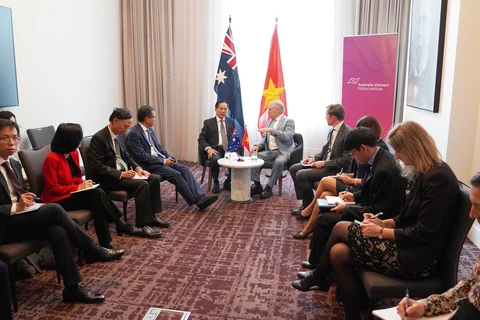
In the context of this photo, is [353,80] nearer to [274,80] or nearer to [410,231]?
[274,80]

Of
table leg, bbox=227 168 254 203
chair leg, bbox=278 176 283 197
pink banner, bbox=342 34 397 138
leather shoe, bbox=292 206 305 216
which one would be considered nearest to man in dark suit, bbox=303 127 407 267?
leather shoe, bbox=292 206 305 216

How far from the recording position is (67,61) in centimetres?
521

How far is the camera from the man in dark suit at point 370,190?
2576mm

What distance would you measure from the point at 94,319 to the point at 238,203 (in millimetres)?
2599

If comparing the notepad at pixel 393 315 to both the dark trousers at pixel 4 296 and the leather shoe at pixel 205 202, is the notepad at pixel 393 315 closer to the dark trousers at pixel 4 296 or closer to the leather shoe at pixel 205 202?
the dark trousers at pixel 4 296

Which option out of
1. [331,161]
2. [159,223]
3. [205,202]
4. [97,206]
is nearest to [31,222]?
[97,206]

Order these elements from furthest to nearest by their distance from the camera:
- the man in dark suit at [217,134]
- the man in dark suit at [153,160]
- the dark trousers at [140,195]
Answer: the man in dark suit at [217,134] < the man in dark suit at [153,160] < the dark trousers at [140,195]

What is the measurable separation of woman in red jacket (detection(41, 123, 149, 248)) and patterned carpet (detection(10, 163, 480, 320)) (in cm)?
40

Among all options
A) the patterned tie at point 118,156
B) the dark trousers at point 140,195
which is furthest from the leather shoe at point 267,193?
the patterned tie at point 118,156

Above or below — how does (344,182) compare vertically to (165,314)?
above

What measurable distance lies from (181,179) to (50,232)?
6.52ft

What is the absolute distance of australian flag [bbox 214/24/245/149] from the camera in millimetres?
6031

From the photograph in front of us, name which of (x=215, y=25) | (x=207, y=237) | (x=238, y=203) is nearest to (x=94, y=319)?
(x=207, y=237)

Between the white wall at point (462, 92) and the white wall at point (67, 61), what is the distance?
165 inches
